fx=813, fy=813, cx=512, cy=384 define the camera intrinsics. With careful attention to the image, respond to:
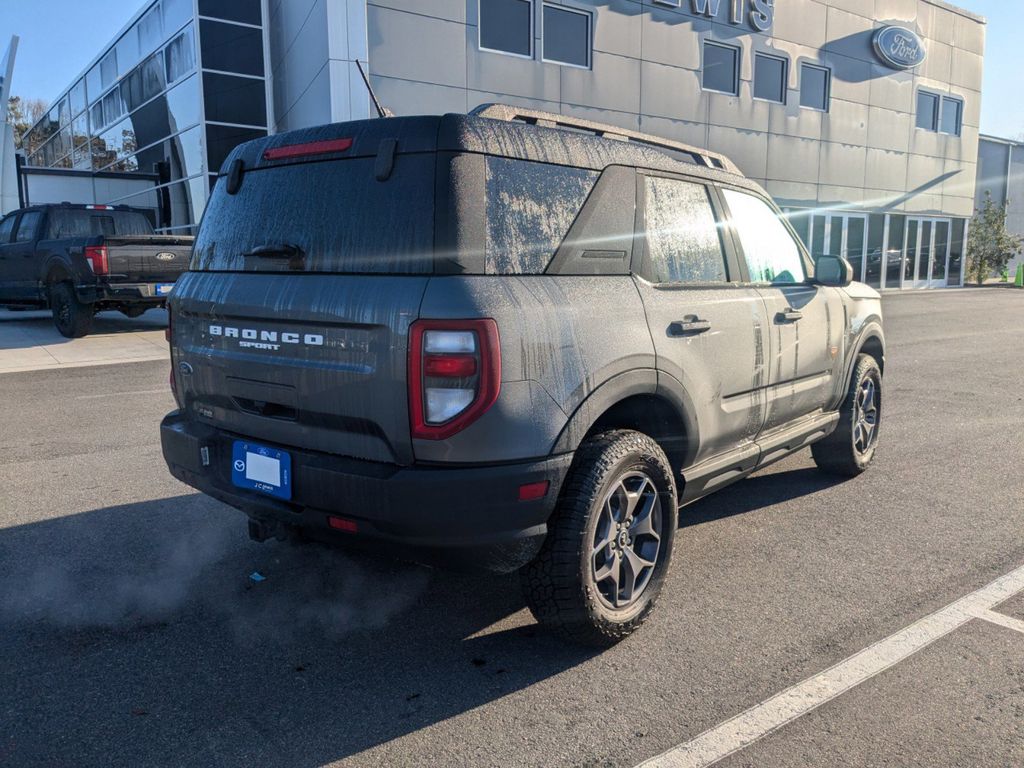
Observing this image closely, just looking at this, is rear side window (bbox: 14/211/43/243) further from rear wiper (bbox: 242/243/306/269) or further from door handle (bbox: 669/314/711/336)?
door handle (bbox: 669/314/711/336)

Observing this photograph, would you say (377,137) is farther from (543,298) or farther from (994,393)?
(994,393)

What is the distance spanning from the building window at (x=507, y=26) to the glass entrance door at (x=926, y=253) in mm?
16874

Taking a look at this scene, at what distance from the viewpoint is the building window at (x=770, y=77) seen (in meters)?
22.5

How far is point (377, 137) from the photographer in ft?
9.56

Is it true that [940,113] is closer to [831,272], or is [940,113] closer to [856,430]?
[856,430]

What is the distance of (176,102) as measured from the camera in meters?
19.9

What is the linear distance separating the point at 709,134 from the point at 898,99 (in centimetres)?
911

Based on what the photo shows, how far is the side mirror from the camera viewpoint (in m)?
4.54

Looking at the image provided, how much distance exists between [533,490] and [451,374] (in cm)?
50

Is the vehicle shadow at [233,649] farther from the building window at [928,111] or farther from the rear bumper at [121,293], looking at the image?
the building window at [928,111]

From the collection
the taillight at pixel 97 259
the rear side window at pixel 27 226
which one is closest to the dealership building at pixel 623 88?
the rear side window at pixel 27 226

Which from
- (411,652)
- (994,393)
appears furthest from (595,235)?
(994,393)

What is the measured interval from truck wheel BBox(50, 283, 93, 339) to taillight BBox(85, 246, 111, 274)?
0.68m

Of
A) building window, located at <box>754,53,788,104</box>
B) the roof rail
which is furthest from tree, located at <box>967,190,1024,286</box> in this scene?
the roof rail
